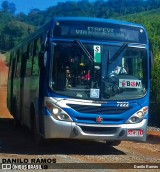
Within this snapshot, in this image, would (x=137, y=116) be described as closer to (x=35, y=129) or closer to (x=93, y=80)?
(x=93, y=80)

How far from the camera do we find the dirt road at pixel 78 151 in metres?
9.55

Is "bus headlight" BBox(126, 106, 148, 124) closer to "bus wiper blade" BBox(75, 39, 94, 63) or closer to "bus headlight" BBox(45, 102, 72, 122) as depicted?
"bus headlight" BBox(45, 102, 72, 122)

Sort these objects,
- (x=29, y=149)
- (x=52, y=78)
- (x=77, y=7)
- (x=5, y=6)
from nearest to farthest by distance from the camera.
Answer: (x=52, y=78)
(x=29, y=149)
(x=77, y=7)
(x=5, y=6)

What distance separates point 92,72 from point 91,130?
1263 mm

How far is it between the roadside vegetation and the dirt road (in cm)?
4976

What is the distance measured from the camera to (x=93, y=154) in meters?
10.3

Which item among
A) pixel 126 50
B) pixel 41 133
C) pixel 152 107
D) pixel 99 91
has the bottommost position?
pixel 152 107

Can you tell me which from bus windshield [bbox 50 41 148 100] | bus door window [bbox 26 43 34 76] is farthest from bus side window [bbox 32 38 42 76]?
bus windshield [bbox 50 41 148 100]

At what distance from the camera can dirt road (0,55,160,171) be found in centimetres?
955

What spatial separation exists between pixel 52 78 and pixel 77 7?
495 feet

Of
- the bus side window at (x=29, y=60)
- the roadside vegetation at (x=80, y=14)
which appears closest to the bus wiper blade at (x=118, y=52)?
the bus side window at (x=29, y=60)

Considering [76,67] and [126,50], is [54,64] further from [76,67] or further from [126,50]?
[126,50]

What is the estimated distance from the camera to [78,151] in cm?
1070

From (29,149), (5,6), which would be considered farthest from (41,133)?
(5,6)
